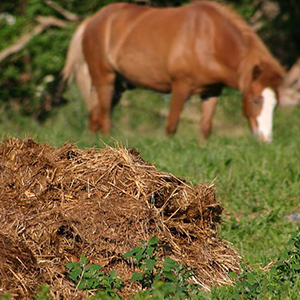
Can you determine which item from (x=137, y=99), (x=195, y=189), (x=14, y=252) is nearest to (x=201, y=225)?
(x=195, y=189)

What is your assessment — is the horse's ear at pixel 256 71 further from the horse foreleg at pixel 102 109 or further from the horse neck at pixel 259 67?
the horse foreleg at pixel 102 109

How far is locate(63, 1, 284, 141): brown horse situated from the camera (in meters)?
9.76

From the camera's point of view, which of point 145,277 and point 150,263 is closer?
point 150,263

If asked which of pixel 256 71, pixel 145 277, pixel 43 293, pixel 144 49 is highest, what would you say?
pixel 43 293

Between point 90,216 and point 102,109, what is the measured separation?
297 inches

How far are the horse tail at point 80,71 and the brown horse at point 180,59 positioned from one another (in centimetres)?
2

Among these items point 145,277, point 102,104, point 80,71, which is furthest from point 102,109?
point 145,277

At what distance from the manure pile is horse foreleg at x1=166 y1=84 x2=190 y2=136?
5.81 m

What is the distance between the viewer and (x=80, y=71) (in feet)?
38.2

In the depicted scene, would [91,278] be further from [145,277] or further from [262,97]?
[262,97]

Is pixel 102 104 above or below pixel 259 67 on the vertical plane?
below

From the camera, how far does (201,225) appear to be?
4.34m

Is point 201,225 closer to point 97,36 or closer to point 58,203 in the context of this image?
point 58,203

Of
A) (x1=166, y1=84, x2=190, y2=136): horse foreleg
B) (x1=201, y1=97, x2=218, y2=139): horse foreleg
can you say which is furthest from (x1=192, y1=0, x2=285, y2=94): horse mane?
(x1=166, y1=84, x2=190, y2=136): horse foreleg
